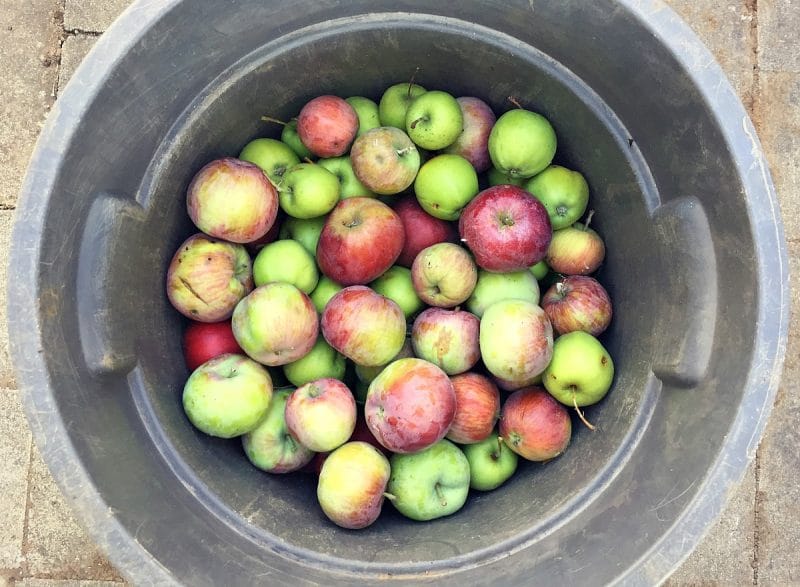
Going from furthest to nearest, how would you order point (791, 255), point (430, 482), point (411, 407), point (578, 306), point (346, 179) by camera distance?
point (791, 255) → point (346, 179) → point (578, 306) → point (430, 482) → point (411, 407)

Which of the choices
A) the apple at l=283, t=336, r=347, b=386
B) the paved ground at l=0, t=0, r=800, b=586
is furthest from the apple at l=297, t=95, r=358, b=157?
the paved ground at l=0, t=0, r=800, b=586

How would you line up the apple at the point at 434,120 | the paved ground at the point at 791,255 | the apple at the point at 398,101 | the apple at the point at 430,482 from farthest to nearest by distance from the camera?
the paved ground at the point at 791,255 → the apple at the point at 398,101 → the apple at the point at 434,120 → the apple at the point at 430,482

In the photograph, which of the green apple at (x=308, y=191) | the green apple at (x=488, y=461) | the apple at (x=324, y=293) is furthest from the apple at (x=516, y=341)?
the green apple at (x=308, y=191)

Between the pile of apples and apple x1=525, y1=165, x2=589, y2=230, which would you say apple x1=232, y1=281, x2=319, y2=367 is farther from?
apple x1=525, y1=165, x2=589, y2=230

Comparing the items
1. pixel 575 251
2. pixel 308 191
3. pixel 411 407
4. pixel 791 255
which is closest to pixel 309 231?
pixel 308 191

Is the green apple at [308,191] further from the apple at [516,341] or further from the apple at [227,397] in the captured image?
the apple at [516,341]

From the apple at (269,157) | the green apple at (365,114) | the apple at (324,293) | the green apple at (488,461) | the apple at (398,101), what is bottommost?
the green apple at (488,461)

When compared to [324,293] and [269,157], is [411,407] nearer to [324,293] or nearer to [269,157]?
[324,293]
